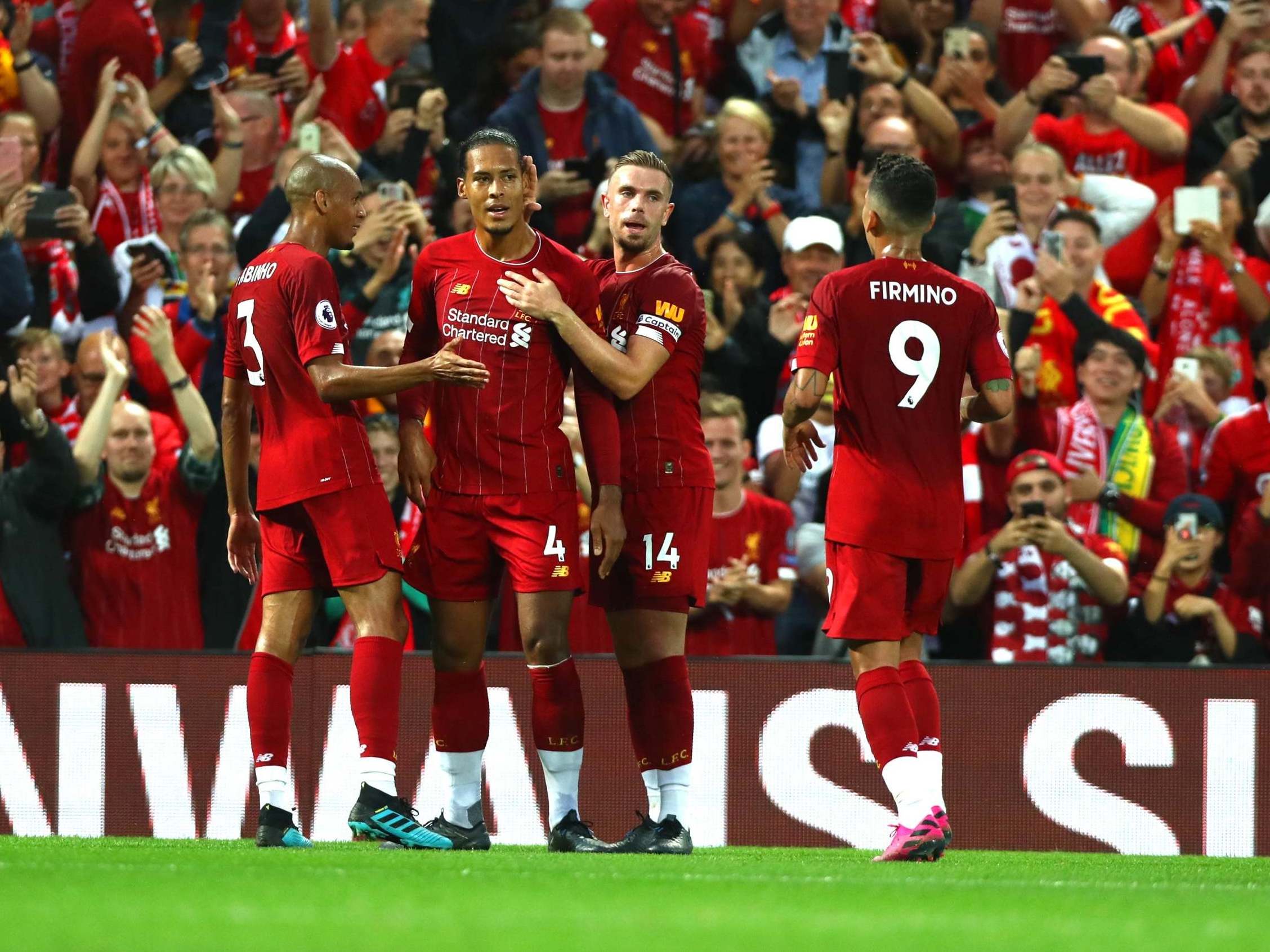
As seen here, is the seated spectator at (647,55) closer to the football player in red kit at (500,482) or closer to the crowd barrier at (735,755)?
the crowd barrier at (735,755)

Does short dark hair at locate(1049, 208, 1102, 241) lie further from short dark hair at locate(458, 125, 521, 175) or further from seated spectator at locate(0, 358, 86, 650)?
seated spectator at locate(0, 358, 86, 650)

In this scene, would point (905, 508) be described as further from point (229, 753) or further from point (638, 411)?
point (229, 753)

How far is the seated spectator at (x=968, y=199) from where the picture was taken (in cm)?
1070

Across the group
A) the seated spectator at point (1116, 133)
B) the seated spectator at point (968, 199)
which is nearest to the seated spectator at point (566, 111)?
the seated spectator at point (968, 199)

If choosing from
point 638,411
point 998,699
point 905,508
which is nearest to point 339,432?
point 638,411

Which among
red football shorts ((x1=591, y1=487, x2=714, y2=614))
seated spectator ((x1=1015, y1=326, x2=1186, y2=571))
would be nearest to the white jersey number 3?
red football shorts ((x1=591, y1=487, x2=714, y2=614))

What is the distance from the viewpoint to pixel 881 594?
20.7 feet

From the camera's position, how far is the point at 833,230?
34.2ft

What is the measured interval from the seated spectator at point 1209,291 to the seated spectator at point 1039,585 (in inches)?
85.3

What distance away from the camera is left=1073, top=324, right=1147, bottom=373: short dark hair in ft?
31.9

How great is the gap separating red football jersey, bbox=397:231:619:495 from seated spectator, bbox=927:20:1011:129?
598 cm

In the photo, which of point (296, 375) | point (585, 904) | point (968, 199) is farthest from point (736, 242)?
point (585, 904)

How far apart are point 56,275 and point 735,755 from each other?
4877 mm

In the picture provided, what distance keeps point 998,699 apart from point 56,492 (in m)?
4.38
